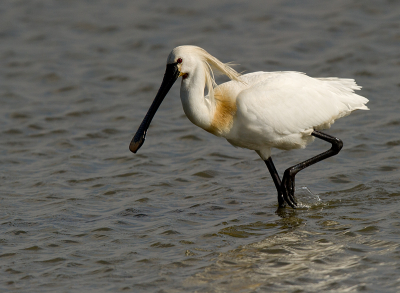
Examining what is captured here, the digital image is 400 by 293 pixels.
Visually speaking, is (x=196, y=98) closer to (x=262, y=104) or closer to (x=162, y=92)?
(x=162, y=92)

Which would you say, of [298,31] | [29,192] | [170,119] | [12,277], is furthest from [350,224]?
[298,31]

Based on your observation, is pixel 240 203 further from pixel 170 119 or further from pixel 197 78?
pixel 170 119

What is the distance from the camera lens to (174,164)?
36.0 ft

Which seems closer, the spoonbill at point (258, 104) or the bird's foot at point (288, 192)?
the spoonbill at point (258, 104)

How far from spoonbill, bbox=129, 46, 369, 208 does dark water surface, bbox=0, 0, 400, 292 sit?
96 cm

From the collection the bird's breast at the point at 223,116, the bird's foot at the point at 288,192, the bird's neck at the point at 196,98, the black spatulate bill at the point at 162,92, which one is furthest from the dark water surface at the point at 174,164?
the bird's neck at the point at 196,98

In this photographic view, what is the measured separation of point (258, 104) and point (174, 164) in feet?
10.2

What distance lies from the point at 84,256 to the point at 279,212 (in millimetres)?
2712

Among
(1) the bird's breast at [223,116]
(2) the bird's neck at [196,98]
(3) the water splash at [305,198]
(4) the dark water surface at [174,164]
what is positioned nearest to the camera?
(4) the dark water surface at [174,164]

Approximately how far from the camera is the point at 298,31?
53.9ft

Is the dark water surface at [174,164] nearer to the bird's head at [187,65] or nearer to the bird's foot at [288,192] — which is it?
the bird's foot at [288,192]

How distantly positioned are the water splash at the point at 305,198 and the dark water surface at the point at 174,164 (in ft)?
0.15

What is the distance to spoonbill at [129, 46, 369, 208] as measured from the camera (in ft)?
26.3

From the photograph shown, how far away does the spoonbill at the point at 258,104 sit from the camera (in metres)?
8.03
